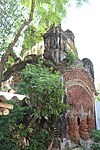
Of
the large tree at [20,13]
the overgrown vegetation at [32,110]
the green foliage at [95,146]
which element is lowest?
the green foliage at [95,146]

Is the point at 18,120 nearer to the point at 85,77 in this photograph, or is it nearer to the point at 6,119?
the point at 6,119

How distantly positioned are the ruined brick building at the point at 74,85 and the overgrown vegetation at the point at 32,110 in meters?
1.77

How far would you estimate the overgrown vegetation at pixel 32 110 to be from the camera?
7496 millimetres

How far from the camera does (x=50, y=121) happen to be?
8969 millimetres

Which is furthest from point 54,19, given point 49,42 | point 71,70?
point 71,70

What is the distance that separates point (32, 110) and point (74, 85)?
3.11 m

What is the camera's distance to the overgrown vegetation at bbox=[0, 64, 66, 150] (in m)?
7.50

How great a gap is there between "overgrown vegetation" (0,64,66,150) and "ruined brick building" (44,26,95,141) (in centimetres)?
177

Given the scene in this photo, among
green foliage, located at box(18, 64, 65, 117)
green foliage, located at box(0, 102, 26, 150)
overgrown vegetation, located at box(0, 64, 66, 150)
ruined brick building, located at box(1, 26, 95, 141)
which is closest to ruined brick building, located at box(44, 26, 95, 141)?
ruined brick building, located at box(1, 26, 95, 141)

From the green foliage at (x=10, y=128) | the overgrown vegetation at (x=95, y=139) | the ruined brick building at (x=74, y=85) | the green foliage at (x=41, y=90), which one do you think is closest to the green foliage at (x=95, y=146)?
the overgrown vegetation at (x=95, y=139)

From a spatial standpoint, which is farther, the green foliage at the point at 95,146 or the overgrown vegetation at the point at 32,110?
the green foliage at the point at 95,146

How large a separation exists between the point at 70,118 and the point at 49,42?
3.70m

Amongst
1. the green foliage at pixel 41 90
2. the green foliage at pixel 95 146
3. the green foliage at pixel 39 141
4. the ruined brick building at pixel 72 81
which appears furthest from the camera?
the ruined brick building at pixel 72 81

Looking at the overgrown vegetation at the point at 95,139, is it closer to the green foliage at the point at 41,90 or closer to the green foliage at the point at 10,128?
the green foliage at the point at 41,90
